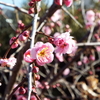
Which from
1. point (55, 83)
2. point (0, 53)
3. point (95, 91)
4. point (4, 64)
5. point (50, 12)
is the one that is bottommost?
point (95, 91)

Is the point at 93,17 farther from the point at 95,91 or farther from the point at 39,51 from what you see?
the point at 39,51

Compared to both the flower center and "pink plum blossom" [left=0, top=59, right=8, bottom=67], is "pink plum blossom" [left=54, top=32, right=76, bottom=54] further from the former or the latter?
"pink plum blossom" [left=0, top=59, right=8, bottom=67]

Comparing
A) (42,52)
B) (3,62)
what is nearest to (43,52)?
(42,52)

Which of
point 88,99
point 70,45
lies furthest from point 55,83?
point 70,45

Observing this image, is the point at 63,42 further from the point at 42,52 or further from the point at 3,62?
the point at 3,62

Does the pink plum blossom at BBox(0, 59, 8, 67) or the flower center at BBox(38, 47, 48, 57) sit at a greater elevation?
the flower center at BBox(38, 47, 48, 57)

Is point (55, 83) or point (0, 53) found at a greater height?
point (0, 53)

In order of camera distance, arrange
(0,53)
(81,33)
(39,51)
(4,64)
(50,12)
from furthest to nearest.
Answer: (81,33)
(0,53)
(50,12)
(4,64)
(39,51)

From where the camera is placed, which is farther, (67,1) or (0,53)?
(0,53)

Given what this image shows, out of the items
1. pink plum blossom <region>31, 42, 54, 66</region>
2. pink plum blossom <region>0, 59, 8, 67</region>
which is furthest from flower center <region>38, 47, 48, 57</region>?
pink plum blossom <region>0, 59, 8, 67</region>
